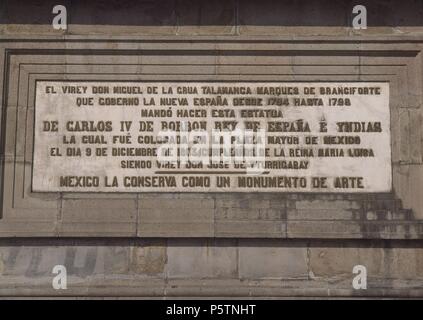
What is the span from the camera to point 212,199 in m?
8.60

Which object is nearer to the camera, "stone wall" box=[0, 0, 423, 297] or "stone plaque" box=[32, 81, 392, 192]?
"stone wall" box=[0, 0, 423, 297]

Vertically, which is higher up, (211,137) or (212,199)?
(211,137)

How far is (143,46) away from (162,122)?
4.16ft

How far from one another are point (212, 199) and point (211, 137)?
0.96 metres

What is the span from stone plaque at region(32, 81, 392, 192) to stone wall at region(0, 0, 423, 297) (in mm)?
177

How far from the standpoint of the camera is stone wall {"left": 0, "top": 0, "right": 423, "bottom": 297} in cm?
842

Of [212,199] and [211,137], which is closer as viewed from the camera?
[212,199]

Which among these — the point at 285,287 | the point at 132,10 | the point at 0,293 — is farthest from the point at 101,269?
the point at 132,10

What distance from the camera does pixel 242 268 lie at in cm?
845

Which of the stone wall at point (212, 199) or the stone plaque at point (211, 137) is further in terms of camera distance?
the stone plaque at point (211, 137)

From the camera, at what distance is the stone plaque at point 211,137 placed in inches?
343

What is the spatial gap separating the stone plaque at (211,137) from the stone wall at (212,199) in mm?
177

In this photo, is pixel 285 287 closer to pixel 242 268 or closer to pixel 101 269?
pixel 242 268

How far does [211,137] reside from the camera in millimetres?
8812
